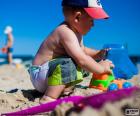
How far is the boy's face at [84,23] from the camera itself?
8.71ft

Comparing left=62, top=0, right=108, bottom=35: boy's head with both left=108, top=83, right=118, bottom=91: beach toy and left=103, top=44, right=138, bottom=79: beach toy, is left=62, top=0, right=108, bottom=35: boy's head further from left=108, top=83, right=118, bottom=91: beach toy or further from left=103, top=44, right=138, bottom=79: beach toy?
left=103, top=44, right=138, bottom=79: beach toy

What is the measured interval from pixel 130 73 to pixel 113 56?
33 centimetres

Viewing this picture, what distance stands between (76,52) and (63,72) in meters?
0.17

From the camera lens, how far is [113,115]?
1495 mm

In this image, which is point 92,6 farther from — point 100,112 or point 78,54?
point 100,112

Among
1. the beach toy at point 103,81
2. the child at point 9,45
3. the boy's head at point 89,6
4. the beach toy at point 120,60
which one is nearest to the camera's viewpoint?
the boy's head at point 89,6

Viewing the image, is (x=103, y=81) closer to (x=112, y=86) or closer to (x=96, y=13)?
(x=112, y=86)

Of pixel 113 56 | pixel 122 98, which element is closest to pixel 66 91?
pixel 122 98

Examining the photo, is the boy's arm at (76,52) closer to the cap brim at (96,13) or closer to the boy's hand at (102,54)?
the cap brim at (96,13)

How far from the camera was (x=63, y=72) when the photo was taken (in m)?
2.49

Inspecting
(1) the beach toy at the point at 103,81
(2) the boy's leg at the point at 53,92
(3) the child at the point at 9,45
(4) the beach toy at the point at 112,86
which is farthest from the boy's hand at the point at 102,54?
(3) the child at the point at 9,45

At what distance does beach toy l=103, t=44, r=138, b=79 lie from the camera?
3.91m

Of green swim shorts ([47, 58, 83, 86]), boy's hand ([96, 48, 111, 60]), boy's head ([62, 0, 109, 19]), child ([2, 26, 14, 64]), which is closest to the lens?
green swim shorts ([47, 58, 83, 86])

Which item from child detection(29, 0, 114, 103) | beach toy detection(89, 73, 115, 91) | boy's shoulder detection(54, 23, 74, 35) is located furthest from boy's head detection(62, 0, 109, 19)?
beach toy detection(89, 73, 115, 91)
